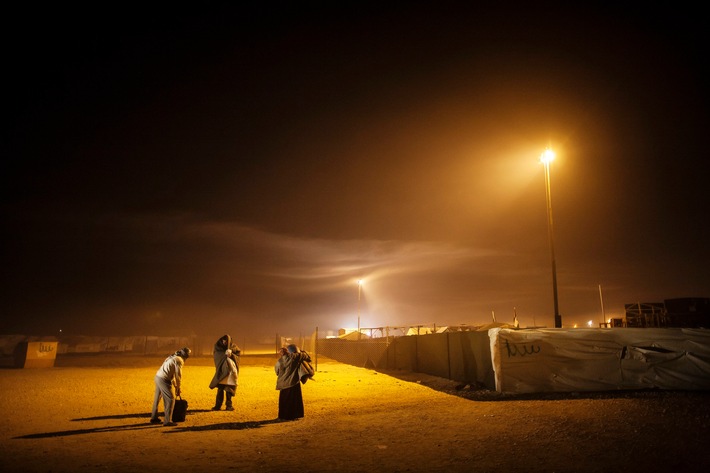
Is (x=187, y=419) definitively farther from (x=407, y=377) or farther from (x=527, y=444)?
(x=407, y=377)

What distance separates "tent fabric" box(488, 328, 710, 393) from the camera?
12188 millimetres

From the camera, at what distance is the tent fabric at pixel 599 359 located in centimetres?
1219

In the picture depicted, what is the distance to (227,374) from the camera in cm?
1180

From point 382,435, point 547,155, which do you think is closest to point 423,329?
point 547,155

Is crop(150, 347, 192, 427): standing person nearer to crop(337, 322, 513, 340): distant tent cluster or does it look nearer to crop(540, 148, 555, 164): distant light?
crop(337, 322, 513, 340): distant tent cluster

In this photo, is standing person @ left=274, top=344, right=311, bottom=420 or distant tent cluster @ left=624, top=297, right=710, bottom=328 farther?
distant tent cluster @ left=624, top=297, right=710, bottom=328

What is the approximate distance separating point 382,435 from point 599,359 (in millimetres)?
7462

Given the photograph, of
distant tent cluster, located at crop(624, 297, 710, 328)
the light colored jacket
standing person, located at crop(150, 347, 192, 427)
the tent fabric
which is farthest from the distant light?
distant tent cluster, located at crop(624, 297, 710, 328)

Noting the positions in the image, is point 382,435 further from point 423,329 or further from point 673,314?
point 423,329

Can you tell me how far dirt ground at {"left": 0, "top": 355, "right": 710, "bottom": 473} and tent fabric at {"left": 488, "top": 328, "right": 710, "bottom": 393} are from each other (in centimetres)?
55

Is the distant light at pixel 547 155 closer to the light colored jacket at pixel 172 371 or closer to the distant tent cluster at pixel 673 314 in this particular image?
the light colored jacket at pixel 172 371

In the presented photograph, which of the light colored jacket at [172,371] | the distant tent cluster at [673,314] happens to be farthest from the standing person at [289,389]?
the distant tent cluster at [673,314]

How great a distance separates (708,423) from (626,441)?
221 centimetres

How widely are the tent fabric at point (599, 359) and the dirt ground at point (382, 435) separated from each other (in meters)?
0.55
